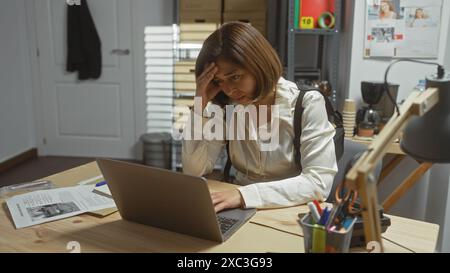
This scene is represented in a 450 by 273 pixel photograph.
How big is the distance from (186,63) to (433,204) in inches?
84.7

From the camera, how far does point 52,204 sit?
4.12ft

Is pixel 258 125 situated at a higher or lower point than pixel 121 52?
lower

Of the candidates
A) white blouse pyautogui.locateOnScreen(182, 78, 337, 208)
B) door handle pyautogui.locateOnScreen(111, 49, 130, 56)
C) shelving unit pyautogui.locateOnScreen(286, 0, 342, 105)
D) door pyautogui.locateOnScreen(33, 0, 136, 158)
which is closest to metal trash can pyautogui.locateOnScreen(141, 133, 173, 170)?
door pyautogui.locateOnScreen(33, 0, 136, 158)

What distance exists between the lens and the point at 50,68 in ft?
13.6

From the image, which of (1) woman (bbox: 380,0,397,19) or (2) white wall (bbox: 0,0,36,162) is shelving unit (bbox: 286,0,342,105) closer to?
(1) woman (bbox: 380,0,397,19)

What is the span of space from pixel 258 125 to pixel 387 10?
1564mm

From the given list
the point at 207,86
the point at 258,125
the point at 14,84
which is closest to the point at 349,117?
the point at 258,125

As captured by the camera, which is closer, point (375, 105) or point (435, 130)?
point (435, 130)

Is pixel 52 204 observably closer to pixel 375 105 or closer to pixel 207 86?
pixel 207 86

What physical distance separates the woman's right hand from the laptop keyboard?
52cm

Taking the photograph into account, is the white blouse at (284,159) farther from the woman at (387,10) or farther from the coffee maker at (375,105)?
the woman at (387,10)

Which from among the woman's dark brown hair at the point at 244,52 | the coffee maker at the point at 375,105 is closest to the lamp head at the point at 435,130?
the woman's dark brown hair at the point at 244,52
